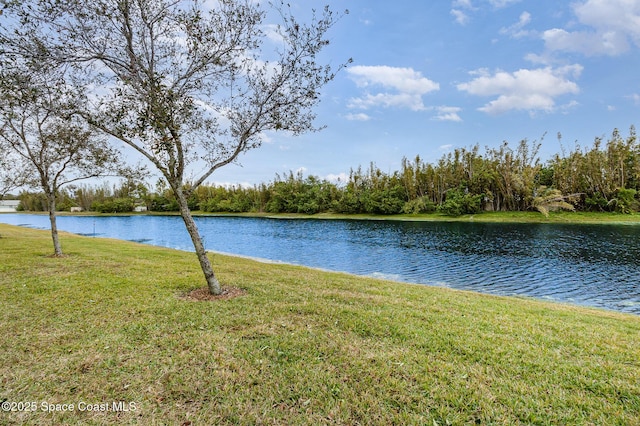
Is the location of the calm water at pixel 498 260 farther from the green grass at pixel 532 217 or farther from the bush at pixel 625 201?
the bush at pixel 625 201

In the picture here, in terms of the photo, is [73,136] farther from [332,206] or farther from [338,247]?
[332,206]

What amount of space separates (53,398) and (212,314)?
114 inches

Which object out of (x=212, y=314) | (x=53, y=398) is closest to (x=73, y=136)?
(x=212, y=314)

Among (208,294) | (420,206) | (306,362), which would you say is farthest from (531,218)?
(306,362)

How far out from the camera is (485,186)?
2336 inches

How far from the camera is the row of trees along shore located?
5022cm

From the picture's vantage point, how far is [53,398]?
3664mm

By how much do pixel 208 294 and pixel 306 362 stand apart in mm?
4370

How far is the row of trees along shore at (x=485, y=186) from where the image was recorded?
50219mm

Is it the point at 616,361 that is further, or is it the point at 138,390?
the point at 616,361

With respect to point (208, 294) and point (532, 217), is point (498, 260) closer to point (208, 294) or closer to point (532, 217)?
point (208, 294)

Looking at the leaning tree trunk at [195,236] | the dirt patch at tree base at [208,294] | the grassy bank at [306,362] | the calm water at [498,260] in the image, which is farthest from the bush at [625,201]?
the leaning tree trunk at [195,236]

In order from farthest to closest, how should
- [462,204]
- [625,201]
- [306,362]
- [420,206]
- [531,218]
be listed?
[420,206] → [462,204] → [531,218] → [625,201] → [306,362]

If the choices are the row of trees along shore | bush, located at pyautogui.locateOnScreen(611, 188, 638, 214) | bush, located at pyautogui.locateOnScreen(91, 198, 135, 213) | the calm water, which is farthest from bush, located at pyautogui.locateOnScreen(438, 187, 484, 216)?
bush, located at pyautogui.locateOnScreen(91, 198, 135, 213)
